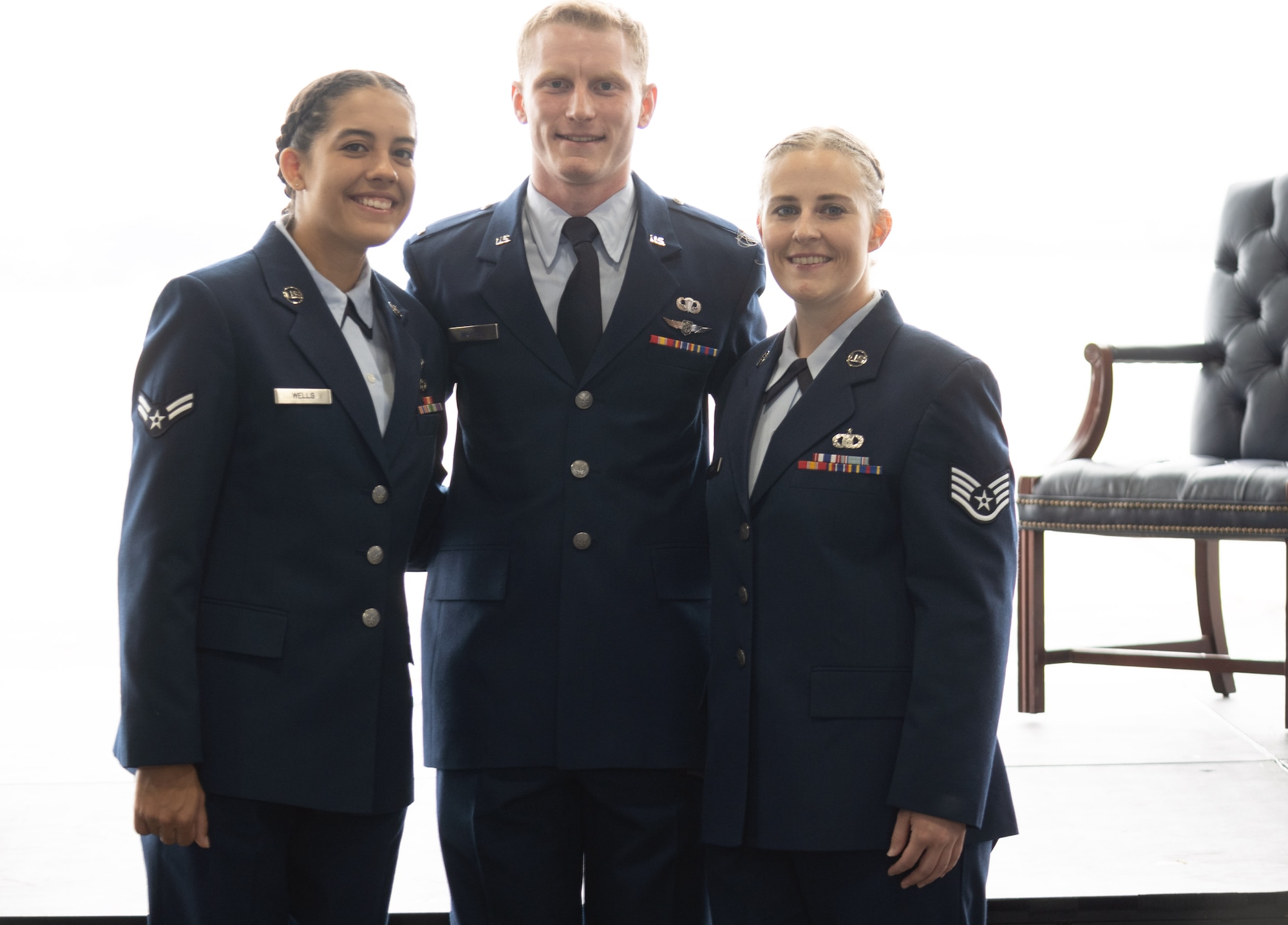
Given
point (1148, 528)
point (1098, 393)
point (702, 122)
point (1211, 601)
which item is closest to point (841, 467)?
point (1148, 528)

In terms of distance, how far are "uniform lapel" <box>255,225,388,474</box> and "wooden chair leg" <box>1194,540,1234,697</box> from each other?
8.17 ft

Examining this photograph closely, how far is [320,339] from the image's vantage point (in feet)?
4.74

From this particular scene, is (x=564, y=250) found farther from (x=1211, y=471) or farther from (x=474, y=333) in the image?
(x=1211, y=471)

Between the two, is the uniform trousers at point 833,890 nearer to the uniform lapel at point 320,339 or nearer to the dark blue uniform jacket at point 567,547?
the dark blue uniform jacket at point 567,547

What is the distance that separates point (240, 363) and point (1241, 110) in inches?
179

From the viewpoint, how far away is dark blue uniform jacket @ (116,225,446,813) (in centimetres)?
133

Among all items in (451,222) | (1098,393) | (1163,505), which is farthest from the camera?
(1098,393)

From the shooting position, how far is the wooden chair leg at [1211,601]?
10.5 feet

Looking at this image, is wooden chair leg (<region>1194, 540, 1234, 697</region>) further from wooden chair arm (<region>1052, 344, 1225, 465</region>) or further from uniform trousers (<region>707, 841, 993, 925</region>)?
uniform trousers (<region>707, 841, 993, 925</region>)

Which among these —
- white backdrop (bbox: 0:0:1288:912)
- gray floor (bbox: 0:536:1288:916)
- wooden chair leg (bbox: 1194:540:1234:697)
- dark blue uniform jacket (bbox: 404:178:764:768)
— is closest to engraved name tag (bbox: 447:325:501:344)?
dark blue uniform jacket (bbox: 404:178:764:768)

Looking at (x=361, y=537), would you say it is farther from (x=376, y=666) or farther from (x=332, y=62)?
(x=332, y=62)

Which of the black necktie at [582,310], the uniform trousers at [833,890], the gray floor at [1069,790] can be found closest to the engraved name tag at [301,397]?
the black necktie at [582,310]

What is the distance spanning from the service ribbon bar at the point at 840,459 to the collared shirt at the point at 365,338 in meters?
0.51

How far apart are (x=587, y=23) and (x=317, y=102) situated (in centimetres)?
38
